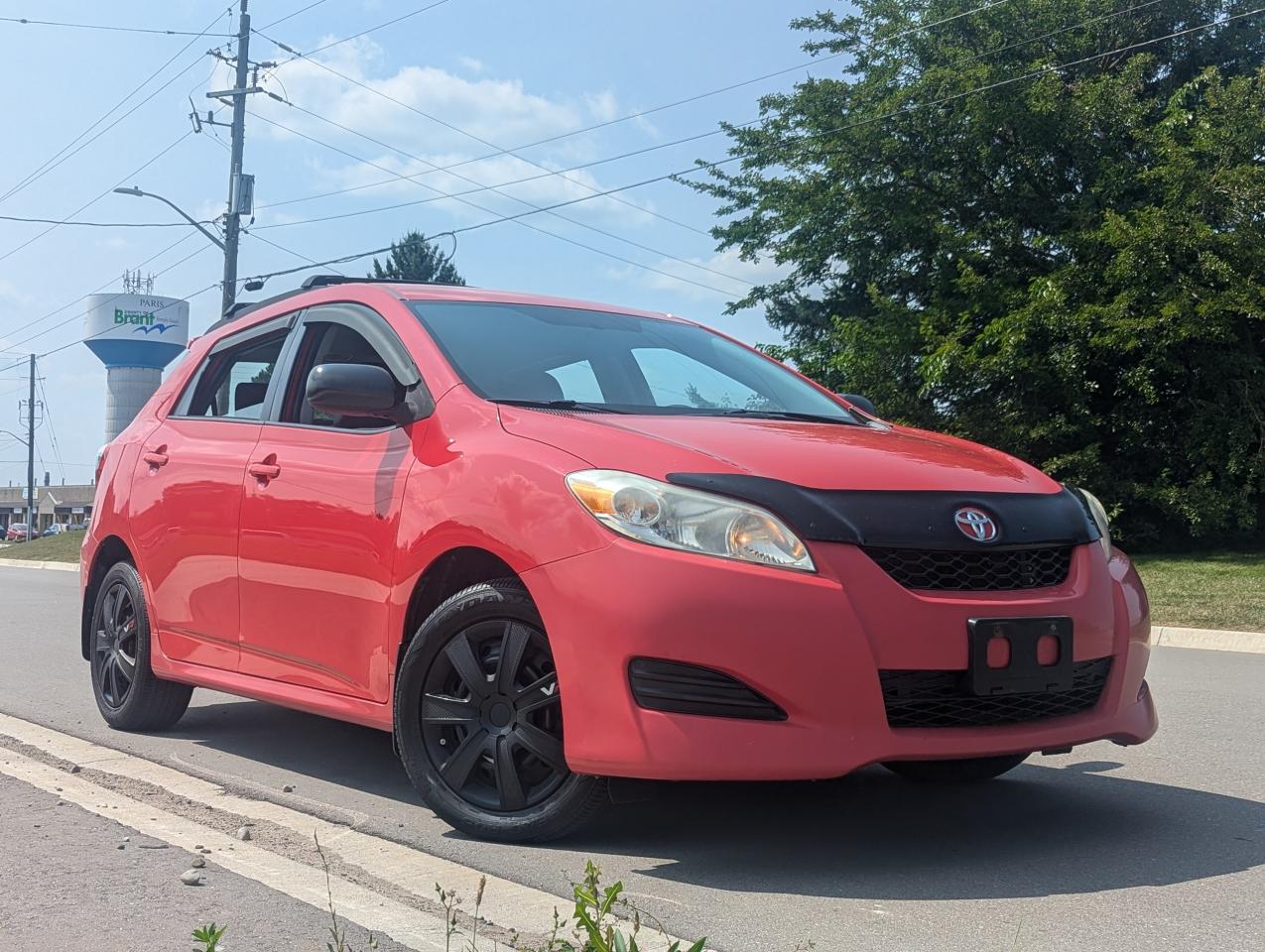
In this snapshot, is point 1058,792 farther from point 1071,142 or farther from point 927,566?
point 1071,142

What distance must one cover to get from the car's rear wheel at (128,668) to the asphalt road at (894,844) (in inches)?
4.6

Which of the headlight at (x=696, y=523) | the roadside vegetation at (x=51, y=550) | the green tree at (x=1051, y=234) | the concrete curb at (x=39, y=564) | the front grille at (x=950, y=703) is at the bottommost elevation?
the roadside vegetation at (x=51, y=550)

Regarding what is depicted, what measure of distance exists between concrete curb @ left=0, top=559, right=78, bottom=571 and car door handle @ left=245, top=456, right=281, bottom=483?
26.9 meters

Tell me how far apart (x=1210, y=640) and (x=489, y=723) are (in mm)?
9440

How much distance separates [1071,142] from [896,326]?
408 centimetres

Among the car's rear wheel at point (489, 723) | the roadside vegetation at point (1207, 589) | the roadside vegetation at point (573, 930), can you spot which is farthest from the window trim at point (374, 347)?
the roadside vegetation at point (1207, 589)

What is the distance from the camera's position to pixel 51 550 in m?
41.2

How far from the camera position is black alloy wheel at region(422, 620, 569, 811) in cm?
387

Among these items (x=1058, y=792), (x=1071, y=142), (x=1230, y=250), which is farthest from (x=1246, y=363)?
(x=1058, y=792)

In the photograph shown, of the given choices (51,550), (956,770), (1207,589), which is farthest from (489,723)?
(51,550)

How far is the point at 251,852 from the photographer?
3.84 m

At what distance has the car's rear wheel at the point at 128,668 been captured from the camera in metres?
5.93

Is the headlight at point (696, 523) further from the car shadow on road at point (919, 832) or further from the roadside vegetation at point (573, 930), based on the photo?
the roadside vegetation at point (573, 930)

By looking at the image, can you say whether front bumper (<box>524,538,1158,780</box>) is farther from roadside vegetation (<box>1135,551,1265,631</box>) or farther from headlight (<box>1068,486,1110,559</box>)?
roadside vegetation (<box>1135,551,1265,631</box>)
